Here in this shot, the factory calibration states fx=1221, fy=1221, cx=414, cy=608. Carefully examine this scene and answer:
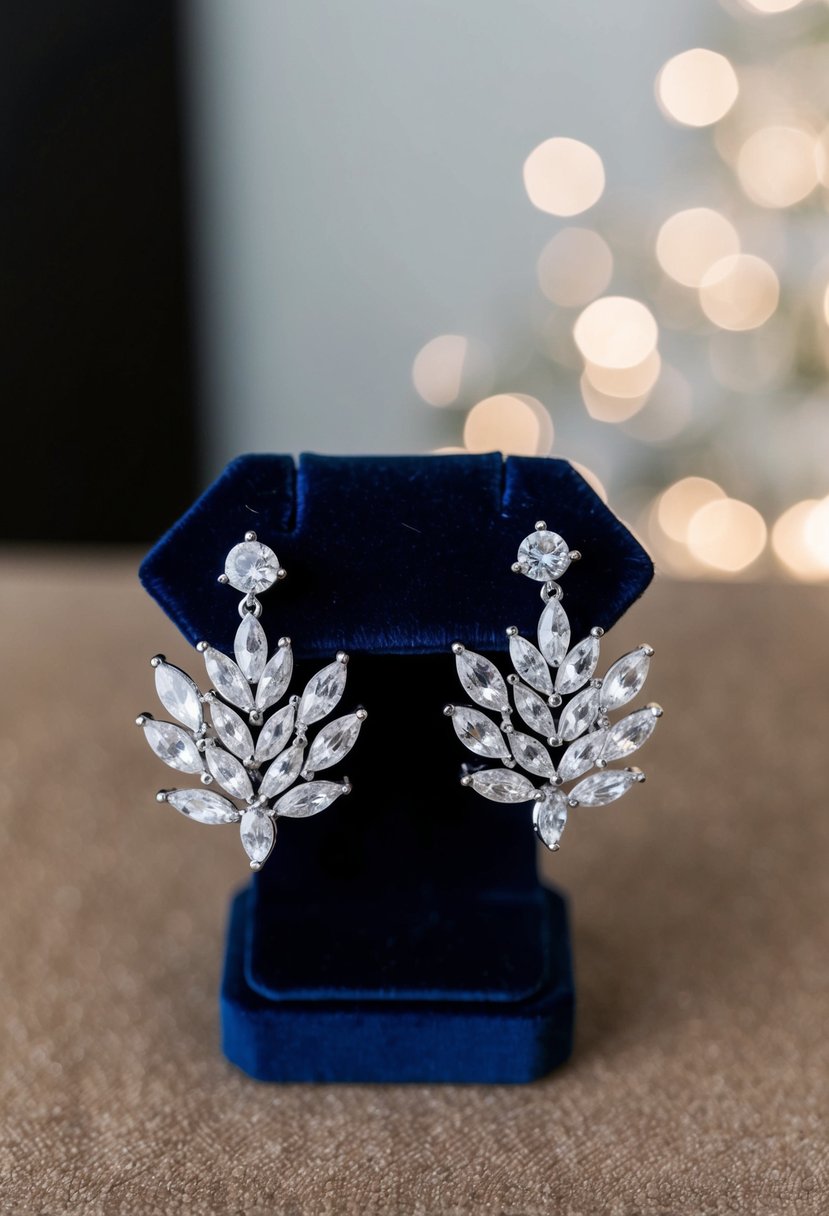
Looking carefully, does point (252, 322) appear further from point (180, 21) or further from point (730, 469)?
point (730, 469)

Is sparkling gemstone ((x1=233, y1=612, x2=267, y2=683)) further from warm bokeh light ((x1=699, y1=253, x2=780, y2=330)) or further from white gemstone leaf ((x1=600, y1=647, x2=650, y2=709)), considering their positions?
warm bokeh light ((x1=699, y1=253, x2=780, y2=330))

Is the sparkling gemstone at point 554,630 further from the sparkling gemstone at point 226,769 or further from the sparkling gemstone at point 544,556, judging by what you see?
the sparkling gemstone at point 226,769

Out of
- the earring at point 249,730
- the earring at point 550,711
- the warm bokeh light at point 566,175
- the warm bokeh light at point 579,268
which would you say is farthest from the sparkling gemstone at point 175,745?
the warm bokeh light at point 566,175

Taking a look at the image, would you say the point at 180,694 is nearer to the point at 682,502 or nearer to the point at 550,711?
the point at 550,711

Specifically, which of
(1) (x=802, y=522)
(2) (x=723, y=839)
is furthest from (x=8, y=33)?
(2) (x=723, y=839)

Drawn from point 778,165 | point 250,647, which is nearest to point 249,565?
point 250,647
